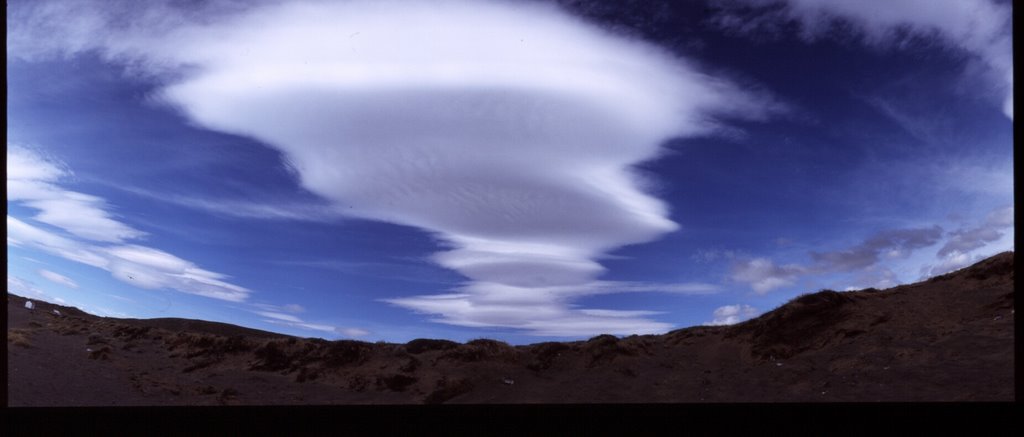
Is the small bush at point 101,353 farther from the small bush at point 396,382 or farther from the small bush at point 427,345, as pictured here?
the small bush at point 427,345

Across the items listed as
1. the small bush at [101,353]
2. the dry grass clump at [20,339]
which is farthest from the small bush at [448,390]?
the dry grass clump at [20,339]

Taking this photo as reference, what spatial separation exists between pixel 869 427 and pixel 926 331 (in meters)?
14.3

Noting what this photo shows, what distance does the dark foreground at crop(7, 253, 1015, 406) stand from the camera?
12766 mm

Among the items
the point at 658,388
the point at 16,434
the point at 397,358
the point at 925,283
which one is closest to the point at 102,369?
the point at 397,358

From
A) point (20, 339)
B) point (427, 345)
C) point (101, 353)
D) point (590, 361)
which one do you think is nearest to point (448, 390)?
point (427, 345)

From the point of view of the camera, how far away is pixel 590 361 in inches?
622

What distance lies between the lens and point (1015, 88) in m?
2.37

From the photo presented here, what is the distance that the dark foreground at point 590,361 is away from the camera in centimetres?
1277

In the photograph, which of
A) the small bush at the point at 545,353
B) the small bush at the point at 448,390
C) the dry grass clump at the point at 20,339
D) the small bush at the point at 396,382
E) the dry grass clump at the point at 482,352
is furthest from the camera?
the dry grass clump at the point at 482,352

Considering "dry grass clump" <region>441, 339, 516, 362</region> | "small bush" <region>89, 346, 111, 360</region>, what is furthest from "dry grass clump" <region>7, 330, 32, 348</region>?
"dry grass clump" <region>441, 339, 516, 362</region>

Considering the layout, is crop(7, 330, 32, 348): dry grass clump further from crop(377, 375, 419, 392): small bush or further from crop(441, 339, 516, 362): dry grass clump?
crop(441, 339, 516, 362): dry grass clump

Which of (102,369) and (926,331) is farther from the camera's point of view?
(102,369)

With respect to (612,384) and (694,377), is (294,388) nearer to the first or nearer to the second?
(612,384)

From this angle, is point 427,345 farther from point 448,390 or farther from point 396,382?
point 448,390
